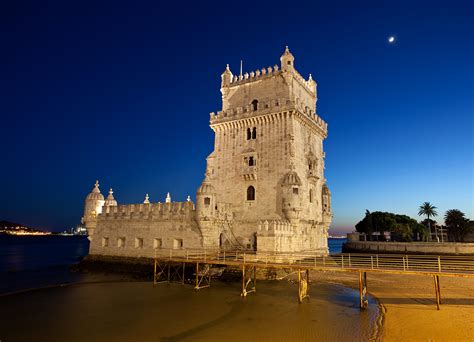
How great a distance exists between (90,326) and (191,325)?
511 cm

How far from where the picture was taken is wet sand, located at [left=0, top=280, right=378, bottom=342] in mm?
14969

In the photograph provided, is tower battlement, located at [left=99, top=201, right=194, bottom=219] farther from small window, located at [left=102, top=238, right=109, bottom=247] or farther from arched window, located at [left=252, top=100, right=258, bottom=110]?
arched window, located at [left=252, top=100, right=258, bottom=110]

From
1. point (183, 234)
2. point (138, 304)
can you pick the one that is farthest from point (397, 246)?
point (138, 304)

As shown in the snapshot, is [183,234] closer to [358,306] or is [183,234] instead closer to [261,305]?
[261,305]

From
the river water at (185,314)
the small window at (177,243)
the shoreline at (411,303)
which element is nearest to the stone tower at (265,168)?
the small window at (177,243)

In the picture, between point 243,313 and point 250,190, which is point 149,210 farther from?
point 243,313

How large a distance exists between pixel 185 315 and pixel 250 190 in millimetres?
17117

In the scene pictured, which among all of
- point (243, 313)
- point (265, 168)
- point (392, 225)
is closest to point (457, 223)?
point (392, 225)

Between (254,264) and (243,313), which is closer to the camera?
(243,313)

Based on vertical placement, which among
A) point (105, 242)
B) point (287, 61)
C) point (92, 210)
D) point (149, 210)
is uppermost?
point (287, 61)

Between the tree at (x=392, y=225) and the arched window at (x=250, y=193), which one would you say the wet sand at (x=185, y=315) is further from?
the tree at (x=392, y=225)

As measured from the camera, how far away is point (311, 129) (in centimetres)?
3712

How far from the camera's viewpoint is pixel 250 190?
110 ft

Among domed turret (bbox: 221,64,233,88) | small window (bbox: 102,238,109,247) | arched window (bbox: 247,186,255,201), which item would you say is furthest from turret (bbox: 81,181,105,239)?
domed turret (bbox: 221,64,233,88)
